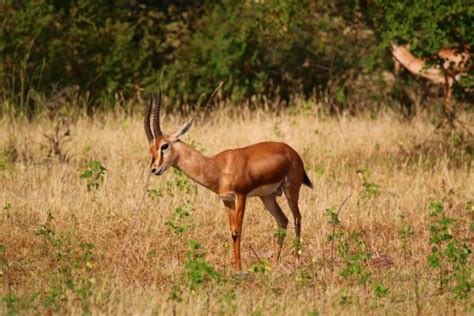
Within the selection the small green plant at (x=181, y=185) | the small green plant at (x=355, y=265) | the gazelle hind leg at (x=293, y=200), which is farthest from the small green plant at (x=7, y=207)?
the small green plant at (x=355, y=265)

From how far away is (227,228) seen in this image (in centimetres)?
922

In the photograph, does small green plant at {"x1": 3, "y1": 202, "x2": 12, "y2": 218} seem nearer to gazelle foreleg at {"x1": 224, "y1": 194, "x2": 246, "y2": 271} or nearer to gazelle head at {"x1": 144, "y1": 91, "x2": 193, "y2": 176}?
gazelle head at {"x1": 144, "y1": 91, "x2": 193, "y2": 176}

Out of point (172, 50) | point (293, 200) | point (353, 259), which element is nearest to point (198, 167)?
point (293, 200)

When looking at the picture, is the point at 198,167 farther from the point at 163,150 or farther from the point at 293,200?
the point at 293,200

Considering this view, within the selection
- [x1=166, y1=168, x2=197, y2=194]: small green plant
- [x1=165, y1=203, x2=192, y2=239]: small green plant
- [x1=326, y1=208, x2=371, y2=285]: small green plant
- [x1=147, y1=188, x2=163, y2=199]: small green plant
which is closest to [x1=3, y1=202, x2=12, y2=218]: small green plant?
[x1=147, y1=188, x2=163, y2=199]: small green plant

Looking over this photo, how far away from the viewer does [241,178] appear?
786 cm

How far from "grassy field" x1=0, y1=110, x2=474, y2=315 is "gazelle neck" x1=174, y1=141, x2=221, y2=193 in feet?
1.42

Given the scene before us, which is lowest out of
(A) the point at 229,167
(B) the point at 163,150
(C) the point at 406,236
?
(C) the point at 406,236

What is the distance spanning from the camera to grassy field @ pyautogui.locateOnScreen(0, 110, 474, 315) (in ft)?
21.4

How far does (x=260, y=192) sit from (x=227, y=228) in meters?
Answer: 1.18

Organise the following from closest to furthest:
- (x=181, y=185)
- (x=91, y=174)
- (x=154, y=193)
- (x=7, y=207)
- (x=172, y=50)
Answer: (x=7, y=207)
(x=91, y=174)
(x=154, y=193)
(x=181, y=185)
(x=172, y=50)

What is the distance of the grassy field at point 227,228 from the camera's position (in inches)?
257

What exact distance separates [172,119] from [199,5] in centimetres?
358

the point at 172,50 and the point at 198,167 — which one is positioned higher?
the point at 198,167
